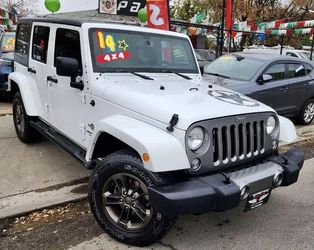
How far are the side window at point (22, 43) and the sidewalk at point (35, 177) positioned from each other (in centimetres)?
128

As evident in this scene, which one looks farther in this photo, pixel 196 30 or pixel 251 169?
pixel 196 30

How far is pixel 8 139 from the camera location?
6.55 metres

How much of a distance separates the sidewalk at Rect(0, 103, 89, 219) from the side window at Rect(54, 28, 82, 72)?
4.93 ft

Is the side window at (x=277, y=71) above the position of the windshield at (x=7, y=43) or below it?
below

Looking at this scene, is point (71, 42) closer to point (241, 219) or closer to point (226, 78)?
point (241, 219)

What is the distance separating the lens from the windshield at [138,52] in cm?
425

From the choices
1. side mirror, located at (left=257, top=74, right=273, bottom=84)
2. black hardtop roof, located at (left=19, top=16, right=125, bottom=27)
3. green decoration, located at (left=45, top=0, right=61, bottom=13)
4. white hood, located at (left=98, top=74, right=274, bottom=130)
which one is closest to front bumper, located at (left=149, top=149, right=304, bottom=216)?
white hood, located at (left=98, top=74, right=274, bottom=130)

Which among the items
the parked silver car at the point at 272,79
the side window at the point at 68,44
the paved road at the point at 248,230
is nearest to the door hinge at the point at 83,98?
the side window at the point at 68,44

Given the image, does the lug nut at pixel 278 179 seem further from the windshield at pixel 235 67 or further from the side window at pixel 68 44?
the windshield at pixel 235 67

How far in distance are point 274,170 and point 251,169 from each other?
0.71ft

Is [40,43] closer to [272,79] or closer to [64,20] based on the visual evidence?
[64,20]

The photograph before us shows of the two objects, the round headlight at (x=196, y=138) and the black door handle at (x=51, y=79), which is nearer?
the round headlight at (x=196, y=138)

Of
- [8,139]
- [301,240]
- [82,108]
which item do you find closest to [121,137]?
[82,108]

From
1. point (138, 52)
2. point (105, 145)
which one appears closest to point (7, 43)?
point (138, 52)
